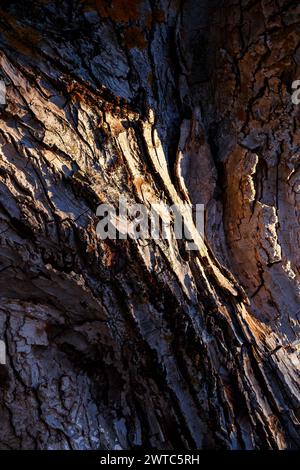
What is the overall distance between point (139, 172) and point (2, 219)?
456 millimetres

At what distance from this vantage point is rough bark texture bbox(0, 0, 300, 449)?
1.33m

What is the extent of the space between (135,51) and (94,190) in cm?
59

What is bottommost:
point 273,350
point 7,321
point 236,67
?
point 273,350

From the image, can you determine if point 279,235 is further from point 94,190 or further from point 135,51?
point 135,51

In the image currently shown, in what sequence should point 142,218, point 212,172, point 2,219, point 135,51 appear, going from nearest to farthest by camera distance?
point 2,219
point 142,218
point 135,51
point 212,172

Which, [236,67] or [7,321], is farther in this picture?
[236,67]

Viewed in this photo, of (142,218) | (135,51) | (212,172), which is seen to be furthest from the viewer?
(212,172)

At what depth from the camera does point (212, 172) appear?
169cm

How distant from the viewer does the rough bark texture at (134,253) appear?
1.33 meters

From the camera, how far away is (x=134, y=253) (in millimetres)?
1351

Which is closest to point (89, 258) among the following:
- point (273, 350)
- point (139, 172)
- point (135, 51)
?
point (139, 172)

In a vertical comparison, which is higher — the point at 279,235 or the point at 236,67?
the point at 236,67
